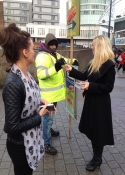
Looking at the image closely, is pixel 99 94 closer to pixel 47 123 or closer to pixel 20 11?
pixel 47 123

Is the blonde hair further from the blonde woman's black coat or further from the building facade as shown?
the building facade

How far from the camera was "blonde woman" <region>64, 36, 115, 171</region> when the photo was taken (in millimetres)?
2715

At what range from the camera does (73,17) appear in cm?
351

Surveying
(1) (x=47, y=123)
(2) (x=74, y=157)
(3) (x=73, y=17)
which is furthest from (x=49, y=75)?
(2) (x=74, y=157)

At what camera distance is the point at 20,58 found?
1749 mm

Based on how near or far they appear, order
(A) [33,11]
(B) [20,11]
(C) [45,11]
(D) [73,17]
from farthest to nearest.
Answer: (B) [20,11], (C) [45,11], (A) [33,11], (D) [73,17]

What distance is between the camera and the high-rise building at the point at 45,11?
105188mm

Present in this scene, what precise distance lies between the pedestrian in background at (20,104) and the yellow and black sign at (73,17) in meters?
1.83

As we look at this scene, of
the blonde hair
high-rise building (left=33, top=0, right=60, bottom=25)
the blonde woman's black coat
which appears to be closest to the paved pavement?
the blonde woman's black coat

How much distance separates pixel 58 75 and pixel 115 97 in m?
4.82

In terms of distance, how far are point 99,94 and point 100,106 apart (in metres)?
0.17

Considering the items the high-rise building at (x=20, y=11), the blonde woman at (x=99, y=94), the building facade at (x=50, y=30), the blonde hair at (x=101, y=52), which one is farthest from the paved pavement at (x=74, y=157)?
the high-rise building at (x=20, y=11)

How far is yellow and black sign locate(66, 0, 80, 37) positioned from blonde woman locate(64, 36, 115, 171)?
2.36 ft

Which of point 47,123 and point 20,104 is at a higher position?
point 20,104
